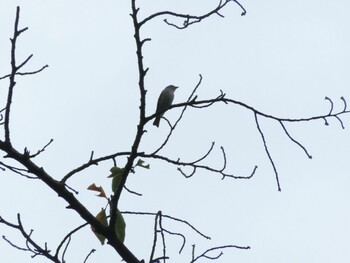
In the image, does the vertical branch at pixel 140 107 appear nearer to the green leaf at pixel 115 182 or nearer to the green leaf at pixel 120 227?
the green leaf at pixel 120 227

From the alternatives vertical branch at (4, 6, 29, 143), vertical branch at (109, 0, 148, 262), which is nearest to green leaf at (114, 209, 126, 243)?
vertical branch at (109, 0, 148, 262)

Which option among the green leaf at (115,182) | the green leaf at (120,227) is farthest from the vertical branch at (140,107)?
the green leaf at (115,182)

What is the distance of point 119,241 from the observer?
336 centimetres

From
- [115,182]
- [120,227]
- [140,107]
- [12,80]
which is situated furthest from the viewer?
[115,182]

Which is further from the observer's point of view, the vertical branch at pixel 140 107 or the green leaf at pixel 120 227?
the green leaf at pixel 120 227

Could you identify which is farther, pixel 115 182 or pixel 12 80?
pixel 115 182

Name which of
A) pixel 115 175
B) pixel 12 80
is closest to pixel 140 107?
pixel 115 175

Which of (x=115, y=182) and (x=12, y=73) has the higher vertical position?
(x=12, y=73)

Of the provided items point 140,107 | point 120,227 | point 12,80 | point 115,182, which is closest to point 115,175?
point 115,182

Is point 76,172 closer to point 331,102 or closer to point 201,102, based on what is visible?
point 201,102

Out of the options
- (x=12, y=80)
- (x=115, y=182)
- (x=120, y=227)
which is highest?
(x=12, y=80)

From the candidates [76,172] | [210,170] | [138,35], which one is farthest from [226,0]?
[76,172]

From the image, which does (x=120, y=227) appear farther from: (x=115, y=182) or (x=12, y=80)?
(x=12, y=80)

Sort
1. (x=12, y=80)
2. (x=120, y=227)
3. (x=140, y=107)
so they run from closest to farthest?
(x=12, y=80) < (x=140, y=107) < (x=120, y=227)
